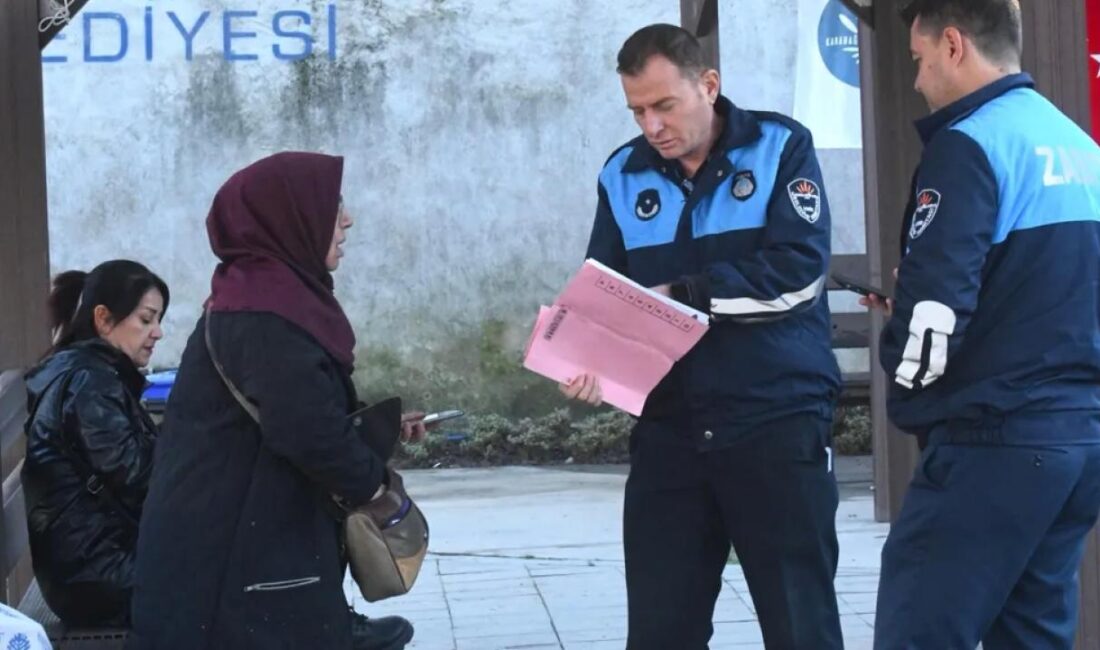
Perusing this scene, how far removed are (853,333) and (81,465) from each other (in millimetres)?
6035

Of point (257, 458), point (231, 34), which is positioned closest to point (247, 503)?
point (257, 458)

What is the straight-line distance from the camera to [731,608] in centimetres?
629

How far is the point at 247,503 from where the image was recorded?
3357 millimetres

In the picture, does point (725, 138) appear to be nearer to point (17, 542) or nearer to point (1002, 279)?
point (1002, 279)

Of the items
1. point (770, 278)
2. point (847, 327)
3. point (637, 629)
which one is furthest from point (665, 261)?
point (847, 327)

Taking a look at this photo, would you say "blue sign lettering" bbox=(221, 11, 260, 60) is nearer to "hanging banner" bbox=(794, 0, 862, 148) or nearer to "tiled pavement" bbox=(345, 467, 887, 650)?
"tiled pavement" bbox=(345, 467, 887, 650)

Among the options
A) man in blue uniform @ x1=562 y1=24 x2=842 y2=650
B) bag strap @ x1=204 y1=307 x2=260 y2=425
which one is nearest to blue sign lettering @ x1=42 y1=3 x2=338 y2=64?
man in blue uniform @ x1=562 y1=24 x2=842 y2=650

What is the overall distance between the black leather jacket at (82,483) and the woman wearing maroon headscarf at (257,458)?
34.3 inches

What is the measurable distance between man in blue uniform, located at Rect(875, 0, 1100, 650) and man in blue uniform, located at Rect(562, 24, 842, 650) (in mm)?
374

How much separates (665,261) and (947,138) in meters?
0.75

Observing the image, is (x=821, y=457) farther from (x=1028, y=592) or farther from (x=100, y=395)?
(x=100, y=395)

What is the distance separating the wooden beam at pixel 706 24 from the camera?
593 cm

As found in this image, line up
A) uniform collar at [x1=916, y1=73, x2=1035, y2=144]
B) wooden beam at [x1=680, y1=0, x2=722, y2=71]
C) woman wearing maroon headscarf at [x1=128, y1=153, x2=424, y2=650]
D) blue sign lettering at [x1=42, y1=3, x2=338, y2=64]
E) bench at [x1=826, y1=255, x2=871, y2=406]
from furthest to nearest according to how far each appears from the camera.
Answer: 1. blue sign lettering at [x1=42, y1=3, x2=338, y2=64]
2. bench at [x1=826, y1=255, x2=871, y2=406]
3. wooden beam at [x1=680, y1=0, x2=722, y2=71]
4. woman wearing maroon headscarf at [x1=128, y1=153, x2=424, y2=650]
5. uniform collar at [x1=916, y1=73, x2=1035, y2=144]

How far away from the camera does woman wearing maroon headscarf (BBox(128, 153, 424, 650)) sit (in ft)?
10.9
